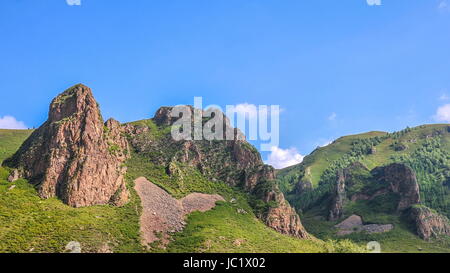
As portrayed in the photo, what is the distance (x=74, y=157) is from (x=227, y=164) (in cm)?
8326

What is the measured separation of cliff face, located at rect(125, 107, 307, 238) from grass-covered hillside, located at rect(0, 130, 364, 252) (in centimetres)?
1257

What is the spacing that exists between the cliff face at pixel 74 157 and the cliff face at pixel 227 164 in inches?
1352

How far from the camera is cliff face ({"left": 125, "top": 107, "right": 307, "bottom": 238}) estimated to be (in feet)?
562

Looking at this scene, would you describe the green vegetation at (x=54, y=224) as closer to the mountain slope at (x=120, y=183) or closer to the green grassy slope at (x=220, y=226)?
the mountain slope at (x=120, y=183)

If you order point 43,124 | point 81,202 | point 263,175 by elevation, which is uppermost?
point 43,124

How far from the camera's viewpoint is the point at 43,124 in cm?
15375

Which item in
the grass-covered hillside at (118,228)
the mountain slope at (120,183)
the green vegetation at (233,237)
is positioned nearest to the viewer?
the grass-covered hillside at (118,228)

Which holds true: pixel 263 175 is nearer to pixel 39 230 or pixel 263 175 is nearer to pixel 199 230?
pixel 199 230

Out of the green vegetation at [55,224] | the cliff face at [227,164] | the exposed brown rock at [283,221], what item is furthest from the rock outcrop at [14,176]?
the exposed brown rock at [283,221]

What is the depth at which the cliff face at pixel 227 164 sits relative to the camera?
171 m

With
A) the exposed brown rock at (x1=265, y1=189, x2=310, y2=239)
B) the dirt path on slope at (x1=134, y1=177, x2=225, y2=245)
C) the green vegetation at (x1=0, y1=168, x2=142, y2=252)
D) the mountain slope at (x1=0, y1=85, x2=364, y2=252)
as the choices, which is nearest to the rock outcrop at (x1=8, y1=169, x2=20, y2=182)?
the mountain slope at (x1=0, y1=85, x2=364, y2=252)

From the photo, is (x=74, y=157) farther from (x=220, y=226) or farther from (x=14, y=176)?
Result: (x=220, y=226)
